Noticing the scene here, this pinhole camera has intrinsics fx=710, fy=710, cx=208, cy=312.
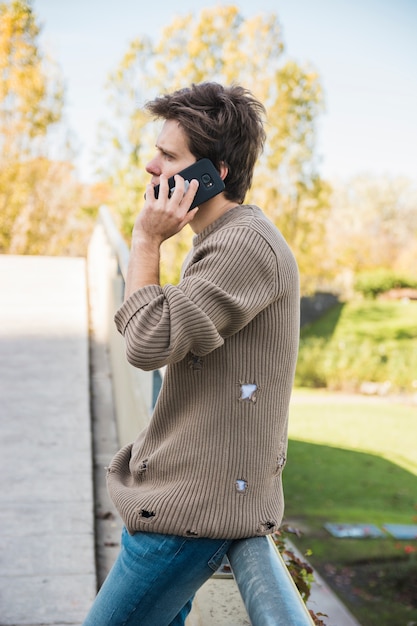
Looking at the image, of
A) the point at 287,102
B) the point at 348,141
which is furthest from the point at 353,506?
the point at 348,141

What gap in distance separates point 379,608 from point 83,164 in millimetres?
12069

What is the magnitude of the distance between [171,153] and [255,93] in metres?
15.8

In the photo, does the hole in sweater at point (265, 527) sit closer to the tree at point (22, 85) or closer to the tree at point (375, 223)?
the tree at point (22, 85)

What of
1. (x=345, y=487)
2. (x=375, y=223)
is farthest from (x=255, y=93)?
(x=375, y=223)

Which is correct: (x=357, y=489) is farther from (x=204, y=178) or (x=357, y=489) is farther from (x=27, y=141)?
(x=204, y=178)

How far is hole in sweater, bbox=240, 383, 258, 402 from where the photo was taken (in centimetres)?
151

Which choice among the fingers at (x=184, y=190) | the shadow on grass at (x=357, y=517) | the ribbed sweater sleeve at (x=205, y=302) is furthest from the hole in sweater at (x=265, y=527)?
the shadow on grass at (x=357, y=517)

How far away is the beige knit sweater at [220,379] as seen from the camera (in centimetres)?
143

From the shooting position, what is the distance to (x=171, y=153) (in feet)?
5.56

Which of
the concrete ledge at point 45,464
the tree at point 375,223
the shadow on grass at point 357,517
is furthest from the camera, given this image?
the tree at point 375,223

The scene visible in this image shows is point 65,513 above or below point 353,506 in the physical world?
above

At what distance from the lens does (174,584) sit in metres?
1.55

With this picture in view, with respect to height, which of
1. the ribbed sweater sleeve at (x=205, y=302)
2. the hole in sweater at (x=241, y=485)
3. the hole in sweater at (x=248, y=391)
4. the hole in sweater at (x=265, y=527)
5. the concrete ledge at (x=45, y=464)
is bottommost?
the concrete ledge at (x=45, y=464)

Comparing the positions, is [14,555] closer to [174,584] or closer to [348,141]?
[174,584]
